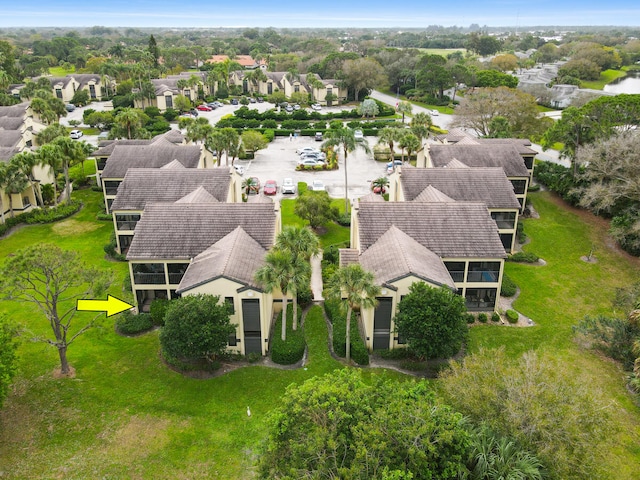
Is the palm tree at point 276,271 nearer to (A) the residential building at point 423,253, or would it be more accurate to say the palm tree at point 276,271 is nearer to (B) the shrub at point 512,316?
(A) the residential building at point 423,253

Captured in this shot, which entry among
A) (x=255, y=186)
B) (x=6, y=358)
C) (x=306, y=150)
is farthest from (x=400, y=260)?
(x=306, y=150)

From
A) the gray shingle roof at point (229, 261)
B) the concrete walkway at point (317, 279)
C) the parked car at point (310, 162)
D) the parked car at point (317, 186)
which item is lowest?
the concrete walkway at point (317, 279)

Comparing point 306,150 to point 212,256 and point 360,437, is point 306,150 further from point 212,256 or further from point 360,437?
point 360,437

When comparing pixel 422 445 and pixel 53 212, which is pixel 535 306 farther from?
pixel 53 212

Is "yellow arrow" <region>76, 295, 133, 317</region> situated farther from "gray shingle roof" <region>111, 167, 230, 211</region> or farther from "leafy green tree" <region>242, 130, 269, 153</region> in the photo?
"leafy green tree" <region>242, 130, 269, 153</region>

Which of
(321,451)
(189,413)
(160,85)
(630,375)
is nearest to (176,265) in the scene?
(189,413)

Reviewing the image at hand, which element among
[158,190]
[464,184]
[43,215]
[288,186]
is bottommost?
[43,215]

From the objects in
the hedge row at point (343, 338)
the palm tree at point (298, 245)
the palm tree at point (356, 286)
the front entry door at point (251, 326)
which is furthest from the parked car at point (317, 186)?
the palm tree at point (356, 286)
